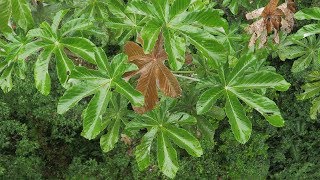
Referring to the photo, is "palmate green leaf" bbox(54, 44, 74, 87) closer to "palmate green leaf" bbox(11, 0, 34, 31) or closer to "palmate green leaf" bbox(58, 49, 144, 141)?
"palmate green leaf" bbox(58, 49, 144, 141)

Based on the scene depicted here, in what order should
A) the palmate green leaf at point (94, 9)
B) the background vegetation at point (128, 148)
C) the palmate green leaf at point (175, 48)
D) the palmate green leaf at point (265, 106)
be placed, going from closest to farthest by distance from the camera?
the palmate green leaf at point (175, 48), the palmate green leaf at point (265, 106), the palmate green leaf at point (94, 9), the background vegetation at point (128, 148)

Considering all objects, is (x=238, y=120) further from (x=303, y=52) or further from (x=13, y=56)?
(x=303, y=52)

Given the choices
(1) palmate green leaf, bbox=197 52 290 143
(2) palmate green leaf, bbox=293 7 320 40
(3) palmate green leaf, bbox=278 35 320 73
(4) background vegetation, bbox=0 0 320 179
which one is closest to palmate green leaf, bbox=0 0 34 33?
(1) palmate green leaf, bbox=197 52 290 143

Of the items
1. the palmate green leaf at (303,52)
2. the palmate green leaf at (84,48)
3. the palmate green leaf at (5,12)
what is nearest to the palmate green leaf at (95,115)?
the palmate green leaf at (84,48)

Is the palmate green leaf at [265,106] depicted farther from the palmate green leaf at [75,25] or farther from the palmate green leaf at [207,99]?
the palmate green leaf at [75,25]

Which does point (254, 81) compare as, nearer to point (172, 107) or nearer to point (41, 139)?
point (172, 107)

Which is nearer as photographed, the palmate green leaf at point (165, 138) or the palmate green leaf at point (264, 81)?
the palmate green leaf at point (264, 81)
